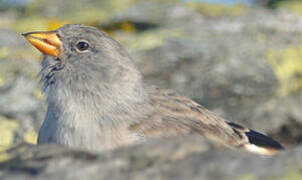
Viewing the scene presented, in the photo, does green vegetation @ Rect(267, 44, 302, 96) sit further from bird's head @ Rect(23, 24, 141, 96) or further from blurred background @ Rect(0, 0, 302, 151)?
bird's head @ Rect(23, 24, 141, 96)

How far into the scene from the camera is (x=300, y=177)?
6.55 ft

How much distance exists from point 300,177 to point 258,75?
14.9 feet

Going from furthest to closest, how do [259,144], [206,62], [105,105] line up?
[206,62]
[259,144]
[105,105]

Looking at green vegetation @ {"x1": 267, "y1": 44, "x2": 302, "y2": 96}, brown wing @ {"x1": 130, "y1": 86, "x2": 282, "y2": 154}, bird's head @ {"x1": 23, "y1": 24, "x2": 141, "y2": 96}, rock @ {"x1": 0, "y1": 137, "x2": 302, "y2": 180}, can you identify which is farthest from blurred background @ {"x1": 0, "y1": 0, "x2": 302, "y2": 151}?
rock @ {"x1": 0, "y1": 137, "x2": 302, "y2": 180}

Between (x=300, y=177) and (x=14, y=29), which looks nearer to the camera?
(x=300, y=177)

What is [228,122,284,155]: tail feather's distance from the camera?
179 inches

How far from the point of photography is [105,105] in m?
4.27

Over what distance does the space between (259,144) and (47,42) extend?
2097 millimetres

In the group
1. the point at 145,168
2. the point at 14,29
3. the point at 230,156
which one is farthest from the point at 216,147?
the point at 14,29

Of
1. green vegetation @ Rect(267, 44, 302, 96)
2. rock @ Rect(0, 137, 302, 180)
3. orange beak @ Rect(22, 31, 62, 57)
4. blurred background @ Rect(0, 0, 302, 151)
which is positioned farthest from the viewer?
green vegetation @ Rect(267, 44, 302, 96)

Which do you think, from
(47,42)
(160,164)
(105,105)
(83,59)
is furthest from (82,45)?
(160,164)

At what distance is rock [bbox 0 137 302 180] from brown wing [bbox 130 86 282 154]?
168 centimetres

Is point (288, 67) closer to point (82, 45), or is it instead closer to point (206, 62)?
point (206, 62)

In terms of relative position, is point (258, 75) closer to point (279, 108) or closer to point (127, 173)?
point (279, 108)
